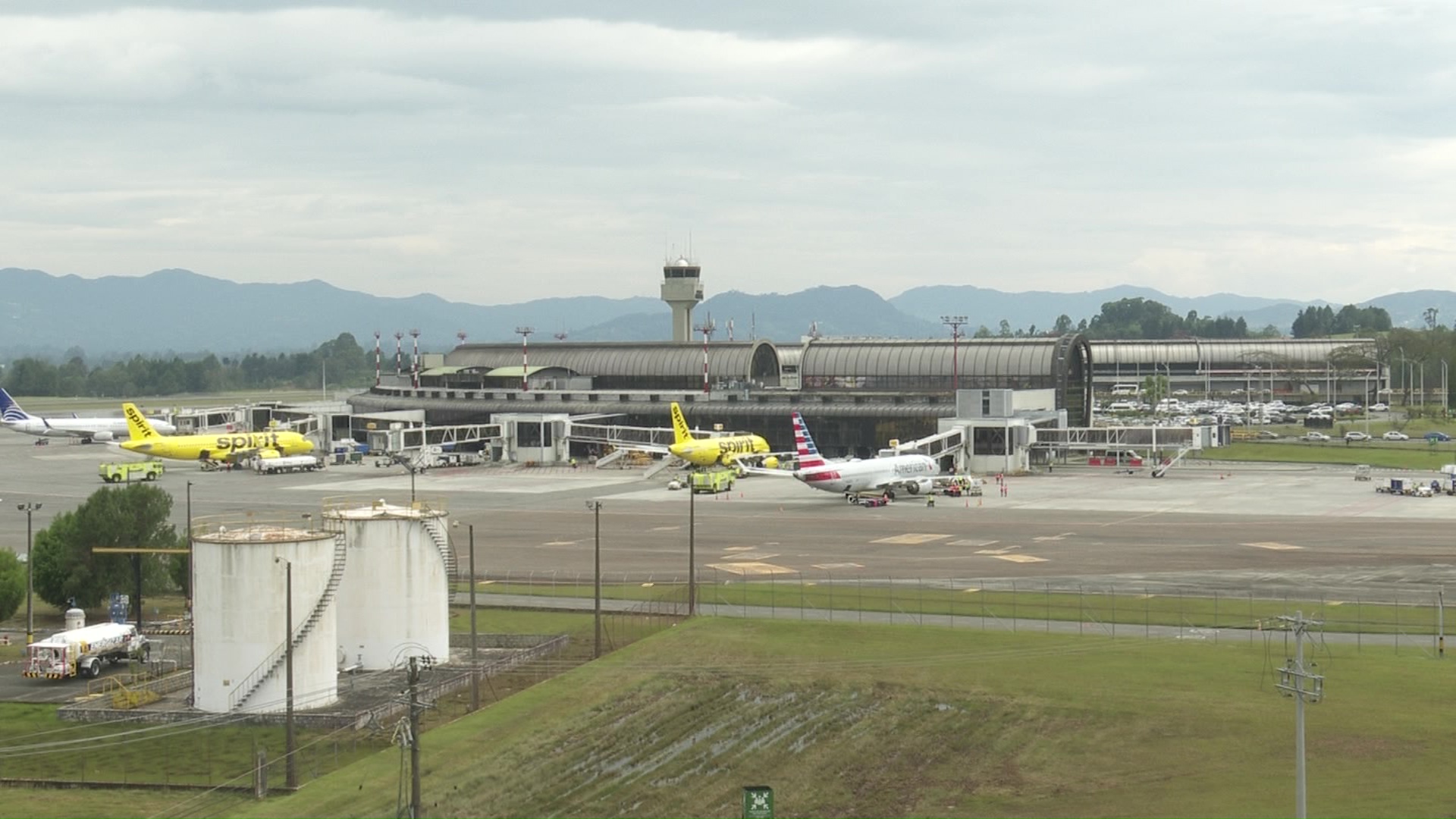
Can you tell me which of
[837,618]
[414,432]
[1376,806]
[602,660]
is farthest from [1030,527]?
[414,432]

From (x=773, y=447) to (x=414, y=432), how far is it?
41322 millimetres

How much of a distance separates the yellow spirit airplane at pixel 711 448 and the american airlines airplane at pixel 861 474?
72.9 feet

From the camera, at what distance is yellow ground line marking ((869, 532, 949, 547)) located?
327ft

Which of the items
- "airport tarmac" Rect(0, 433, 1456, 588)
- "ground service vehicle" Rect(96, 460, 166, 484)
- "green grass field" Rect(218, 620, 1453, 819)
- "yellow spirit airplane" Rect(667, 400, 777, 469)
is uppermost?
"yellow spirit airplane" Rect(667, 400, 777, 469)

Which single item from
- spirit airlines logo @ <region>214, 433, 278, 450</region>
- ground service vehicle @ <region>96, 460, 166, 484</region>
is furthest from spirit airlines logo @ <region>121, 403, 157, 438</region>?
spirit airlines logo @ <region>214, 433, 278, 450</region>

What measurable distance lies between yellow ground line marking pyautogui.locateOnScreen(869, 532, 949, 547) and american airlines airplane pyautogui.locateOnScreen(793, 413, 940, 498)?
19281 millimetres

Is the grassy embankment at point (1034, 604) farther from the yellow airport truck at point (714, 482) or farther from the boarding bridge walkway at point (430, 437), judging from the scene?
the boarding bridge walkway at point (430, 437)

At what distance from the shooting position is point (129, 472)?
149m

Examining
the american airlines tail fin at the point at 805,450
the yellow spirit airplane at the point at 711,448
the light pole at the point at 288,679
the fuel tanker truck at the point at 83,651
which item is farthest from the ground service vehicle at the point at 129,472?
the light pole at the point at 288,679

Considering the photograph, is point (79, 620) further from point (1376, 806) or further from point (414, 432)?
point (414, 432)

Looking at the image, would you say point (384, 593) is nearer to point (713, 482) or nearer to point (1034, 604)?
point (1034, 604)

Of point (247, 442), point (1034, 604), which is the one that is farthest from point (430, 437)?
point (1034, 604)

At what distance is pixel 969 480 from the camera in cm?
13138

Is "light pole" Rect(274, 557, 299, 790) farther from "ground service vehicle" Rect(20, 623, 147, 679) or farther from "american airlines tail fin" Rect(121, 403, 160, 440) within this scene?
"american airlines tail fin" Rect(121, 403, 160, 440)
